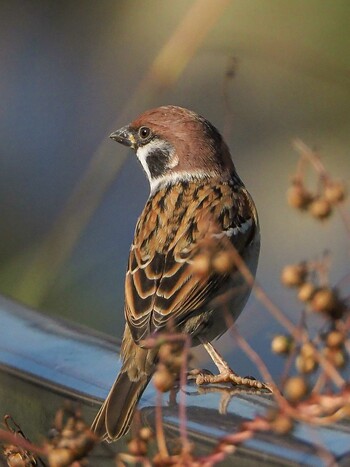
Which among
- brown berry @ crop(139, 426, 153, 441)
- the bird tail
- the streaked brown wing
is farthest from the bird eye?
brown berry @ crop(139, 426, 153, 441)

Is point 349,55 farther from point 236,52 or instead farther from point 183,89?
point 183,89

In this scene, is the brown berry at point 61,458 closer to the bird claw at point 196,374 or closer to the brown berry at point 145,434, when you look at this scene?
the brown berry at point 145,434

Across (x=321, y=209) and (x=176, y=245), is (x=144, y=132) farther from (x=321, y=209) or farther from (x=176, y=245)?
(x=321, y=209)

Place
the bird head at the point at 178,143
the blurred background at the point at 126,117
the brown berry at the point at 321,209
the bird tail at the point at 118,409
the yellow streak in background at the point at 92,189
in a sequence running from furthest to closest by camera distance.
A: 1. the bird head at the point at 178,143
2. the blurred background at the point at 126,117
3. the yellow streak in background at the point at 92,189
4. the bird tail at the point at 118,409
5. the brown berry at the point at 321,209

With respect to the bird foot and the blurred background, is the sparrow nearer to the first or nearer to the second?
the bird foot

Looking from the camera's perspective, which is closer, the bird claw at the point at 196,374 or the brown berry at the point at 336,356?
the brown berry at the point at 336,356

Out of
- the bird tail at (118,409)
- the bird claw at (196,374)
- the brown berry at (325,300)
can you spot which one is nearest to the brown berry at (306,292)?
the brown berry at (325,300)

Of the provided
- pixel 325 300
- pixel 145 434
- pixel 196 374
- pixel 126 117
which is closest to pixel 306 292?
pixel 325 300
